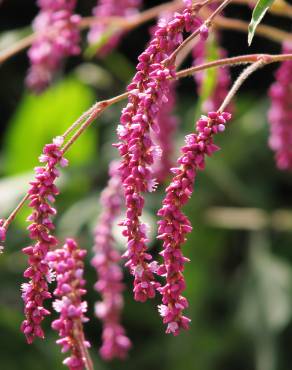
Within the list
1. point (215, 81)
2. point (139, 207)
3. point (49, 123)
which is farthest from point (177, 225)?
point (49, 123)

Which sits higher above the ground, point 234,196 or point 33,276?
point 234,196

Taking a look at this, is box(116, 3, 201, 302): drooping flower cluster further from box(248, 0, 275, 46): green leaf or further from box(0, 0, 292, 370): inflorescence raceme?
box(248, 0, 275, 46): green leaf

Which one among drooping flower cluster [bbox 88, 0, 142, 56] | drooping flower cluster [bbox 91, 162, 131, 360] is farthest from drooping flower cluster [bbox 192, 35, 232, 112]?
drooping flower cluster [bbox 91, 162, 131, 360]

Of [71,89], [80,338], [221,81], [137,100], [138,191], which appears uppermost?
[71,89]

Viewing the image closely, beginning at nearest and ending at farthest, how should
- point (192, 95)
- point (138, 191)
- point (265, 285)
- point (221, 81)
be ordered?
point (138, 191) < point (221, 81) < point (265, 285) < point (192, 95)

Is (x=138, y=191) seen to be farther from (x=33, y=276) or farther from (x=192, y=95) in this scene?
(x=192, y=95)

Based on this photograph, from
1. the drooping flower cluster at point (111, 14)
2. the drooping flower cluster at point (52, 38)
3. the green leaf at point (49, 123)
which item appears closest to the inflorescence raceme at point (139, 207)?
the drooping flower cluster at point (52, 38)

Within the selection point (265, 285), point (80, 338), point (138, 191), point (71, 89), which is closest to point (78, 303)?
point (80, 338)
